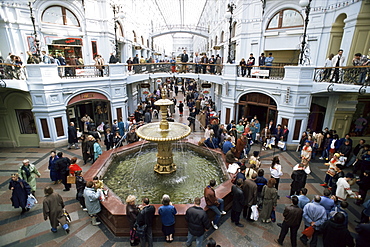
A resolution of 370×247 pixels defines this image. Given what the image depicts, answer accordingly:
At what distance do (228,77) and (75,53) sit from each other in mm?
11860

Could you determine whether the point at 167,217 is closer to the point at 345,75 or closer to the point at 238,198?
the point at 238,198

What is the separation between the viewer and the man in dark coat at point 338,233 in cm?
425

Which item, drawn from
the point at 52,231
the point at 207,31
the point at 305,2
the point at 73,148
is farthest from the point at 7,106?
the point at 207,31

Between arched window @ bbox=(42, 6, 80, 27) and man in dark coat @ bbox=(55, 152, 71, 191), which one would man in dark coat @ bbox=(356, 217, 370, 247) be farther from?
arched window @ bbox=(42, 6, 80, 27)

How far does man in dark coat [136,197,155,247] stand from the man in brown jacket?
141 cm

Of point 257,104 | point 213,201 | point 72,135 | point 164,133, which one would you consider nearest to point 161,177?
point 164,133

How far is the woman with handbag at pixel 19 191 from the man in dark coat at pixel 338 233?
795 centimetres

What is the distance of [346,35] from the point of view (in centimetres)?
1120

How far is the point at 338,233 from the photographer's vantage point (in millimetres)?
4309

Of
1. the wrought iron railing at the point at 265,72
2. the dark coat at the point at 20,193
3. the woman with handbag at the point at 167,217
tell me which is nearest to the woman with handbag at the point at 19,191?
the dark coat at the point at 20,193

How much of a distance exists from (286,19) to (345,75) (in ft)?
23.0

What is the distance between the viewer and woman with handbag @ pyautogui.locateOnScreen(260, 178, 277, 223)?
18.0 feet

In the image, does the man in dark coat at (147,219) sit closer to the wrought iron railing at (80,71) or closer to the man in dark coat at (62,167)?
the man in dark coat at (62,167)

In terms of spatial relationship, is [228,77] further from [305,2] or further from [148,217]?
[148,217]
